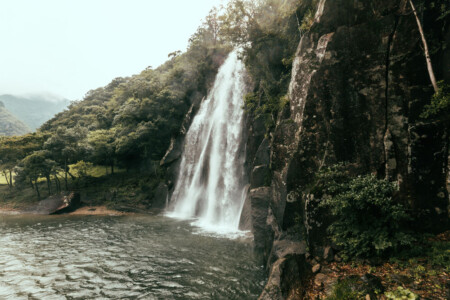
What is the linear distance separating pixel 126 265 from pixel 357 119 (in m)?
13.1

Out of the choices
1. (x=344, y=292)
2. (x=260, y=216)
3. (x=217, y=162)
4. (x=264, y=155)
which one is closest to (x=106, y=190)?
(x=217, y=162)

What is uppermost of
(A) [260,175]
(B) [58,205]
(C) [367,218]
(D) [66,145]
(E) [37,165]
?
(D) [66,145]

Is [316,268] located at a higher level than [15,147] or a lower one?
lower

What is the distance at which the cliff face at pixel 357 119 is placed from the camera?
775 centimetres

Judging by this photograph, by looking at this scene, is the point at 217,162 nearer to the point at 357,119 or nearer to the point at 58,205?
the point at 357,119

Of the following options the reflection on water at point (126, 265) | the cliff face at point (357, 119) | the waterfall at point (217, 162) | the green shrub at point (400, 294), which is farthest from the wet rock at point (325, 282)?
the waterfall at point (217, 162)

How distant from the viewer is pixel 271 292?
7.33m

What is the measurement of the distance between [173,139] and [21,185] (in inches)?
1056

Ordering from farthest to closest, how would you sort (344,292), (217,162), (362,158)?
(217,162), (362,158), (344,292)

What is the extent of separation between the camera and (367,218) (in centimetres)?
777

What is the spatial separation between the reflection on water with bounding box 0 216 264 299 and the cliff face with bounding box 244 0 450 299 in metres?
2.44

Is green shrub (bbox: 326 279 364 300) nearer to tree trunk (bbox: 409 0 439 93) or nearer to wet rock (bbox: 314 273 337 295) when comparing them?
wet rock (bbox: 314 273 337 295)

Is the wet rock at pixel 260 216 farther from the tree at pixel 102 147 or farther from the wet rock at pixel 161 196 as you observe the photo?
the tree at pixel 102 147

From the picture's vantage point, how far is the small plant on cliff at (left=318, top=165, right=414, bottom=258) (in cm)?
719
